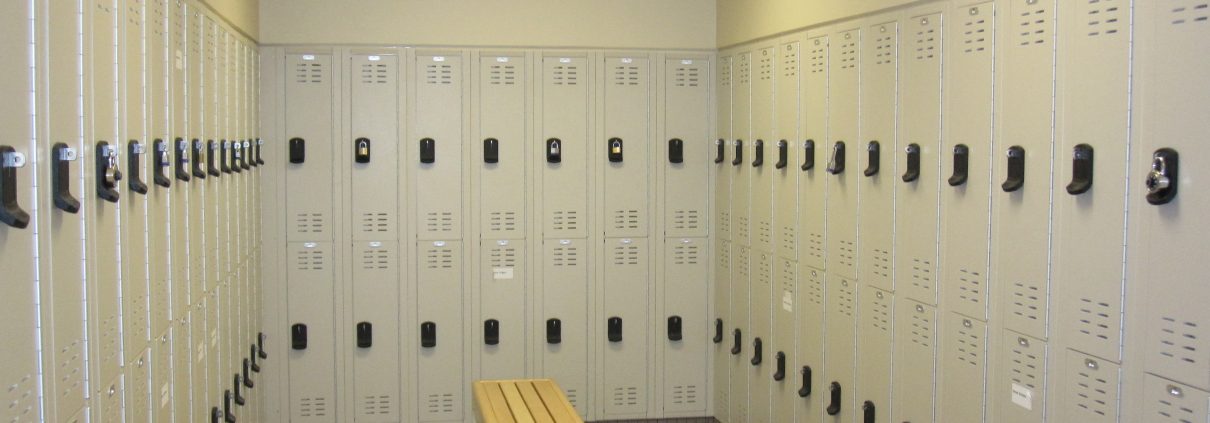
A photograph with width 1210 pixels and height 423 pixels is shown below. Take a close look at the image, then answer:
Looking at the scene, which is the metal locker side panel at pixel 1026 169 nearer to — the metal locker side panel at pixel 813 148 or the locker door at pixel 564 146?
the metal locker side panel at pixel 813 148

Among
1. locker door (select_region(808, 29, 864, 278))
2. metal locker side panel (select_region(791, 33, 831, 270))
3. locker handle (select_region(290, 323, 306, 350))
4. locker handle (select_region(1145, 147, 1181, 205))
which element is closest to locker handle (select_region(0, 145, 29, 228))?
locker handle (select_region(1145, 147, 1181, 205))

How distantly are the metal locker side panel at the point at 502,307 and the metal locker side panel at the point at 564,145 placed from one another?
0.27m

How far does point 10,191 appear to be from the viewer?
2436 mm

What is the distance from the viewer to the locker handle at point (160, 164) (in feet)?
12.5

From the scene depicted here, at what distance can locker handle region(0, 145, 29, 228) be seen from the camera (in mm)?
2400

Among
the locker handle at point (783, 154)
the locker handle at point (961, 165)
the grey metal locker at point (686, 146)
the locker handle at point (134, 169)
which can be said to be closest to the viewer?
the locker handle at point (134, 169)

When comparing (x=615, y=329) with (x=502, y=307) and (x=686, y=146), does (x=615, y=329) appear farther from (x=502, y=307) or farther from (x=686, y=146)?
(x=686, y=146)

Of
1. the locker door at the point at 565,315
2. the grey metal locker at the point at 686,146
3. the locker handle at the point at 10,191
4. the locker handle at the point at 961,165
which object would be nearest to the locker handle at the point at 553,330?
the locker door at the point at 565,315

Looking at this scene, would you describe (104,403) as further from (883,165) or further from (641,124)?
(641,124)

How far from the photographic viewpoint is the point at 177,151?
13.8 ft

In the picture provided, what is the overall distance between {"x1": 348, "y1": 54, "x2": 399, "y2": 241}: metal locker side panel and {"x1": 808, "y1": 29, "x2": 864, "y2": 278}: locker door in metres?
2.72

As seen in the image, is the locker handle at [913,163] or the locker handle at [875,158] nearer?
the locker handle at [913,163]

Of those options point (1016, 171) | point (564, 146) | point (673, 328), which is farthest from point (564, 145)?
point (1016, 171)

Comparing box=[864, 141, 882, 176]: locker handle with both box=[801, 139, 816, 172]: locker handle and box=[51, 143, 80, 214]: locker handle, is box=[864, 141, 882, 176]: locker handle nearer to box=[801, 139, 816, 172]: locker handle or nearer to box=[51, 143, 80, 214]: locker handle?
box=[801, 139, 816, 172]: locker handle
